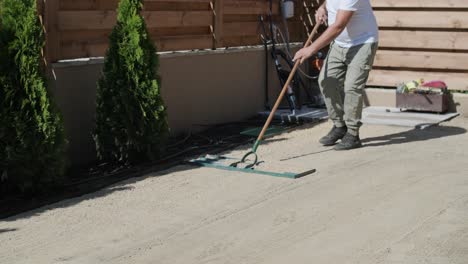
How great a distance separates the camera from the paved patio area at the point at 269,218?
4.77m

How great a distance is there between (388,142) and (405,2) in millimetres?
3040

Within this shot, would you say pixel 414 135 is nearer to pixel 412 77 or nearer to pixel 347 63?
pixel 347 63

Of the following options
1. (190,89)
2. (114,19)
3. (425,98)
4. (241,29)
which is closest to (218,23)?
(241,29)

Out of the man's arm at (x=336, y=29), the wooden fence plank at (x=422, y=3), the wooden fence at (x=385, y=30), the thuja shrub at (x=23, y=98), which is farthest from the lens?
the wooden fence plank at (x=422, y=3)

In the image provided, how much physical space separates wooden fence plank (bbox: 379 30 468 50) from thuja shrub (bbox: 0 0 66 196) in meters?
5.97

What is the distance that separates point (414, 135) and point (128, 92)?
3.43 meters

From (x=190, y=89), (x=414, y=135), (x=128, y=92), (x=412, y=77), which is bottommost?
(x=414, y=135)

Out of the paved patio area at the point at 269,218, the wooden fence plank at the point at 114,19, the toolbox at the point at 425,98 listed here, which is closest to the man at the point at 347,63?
the paved patio area at the point at 269,218

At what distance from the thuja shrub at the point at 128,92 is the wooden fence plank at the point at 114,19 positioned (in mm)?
424

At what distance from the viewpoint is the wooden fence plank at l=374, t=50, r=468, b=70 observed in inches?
409

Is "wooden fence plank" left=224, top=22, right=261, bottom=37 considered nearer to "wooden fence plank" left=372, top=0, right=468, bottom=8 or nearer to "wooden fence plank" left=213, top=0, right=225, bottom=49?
"wooden fence plank" left=213, top=0, right=225, bottom=49

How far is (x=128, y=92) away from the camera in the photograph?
7.12m

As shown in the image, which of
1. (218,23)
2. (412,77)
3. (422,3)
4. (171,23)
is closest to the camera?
(171,23)

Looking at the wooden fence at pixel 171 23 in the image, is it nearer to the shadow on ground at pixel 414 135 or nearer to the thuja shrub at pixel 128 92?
the thuja shrub at pixel 128 92
